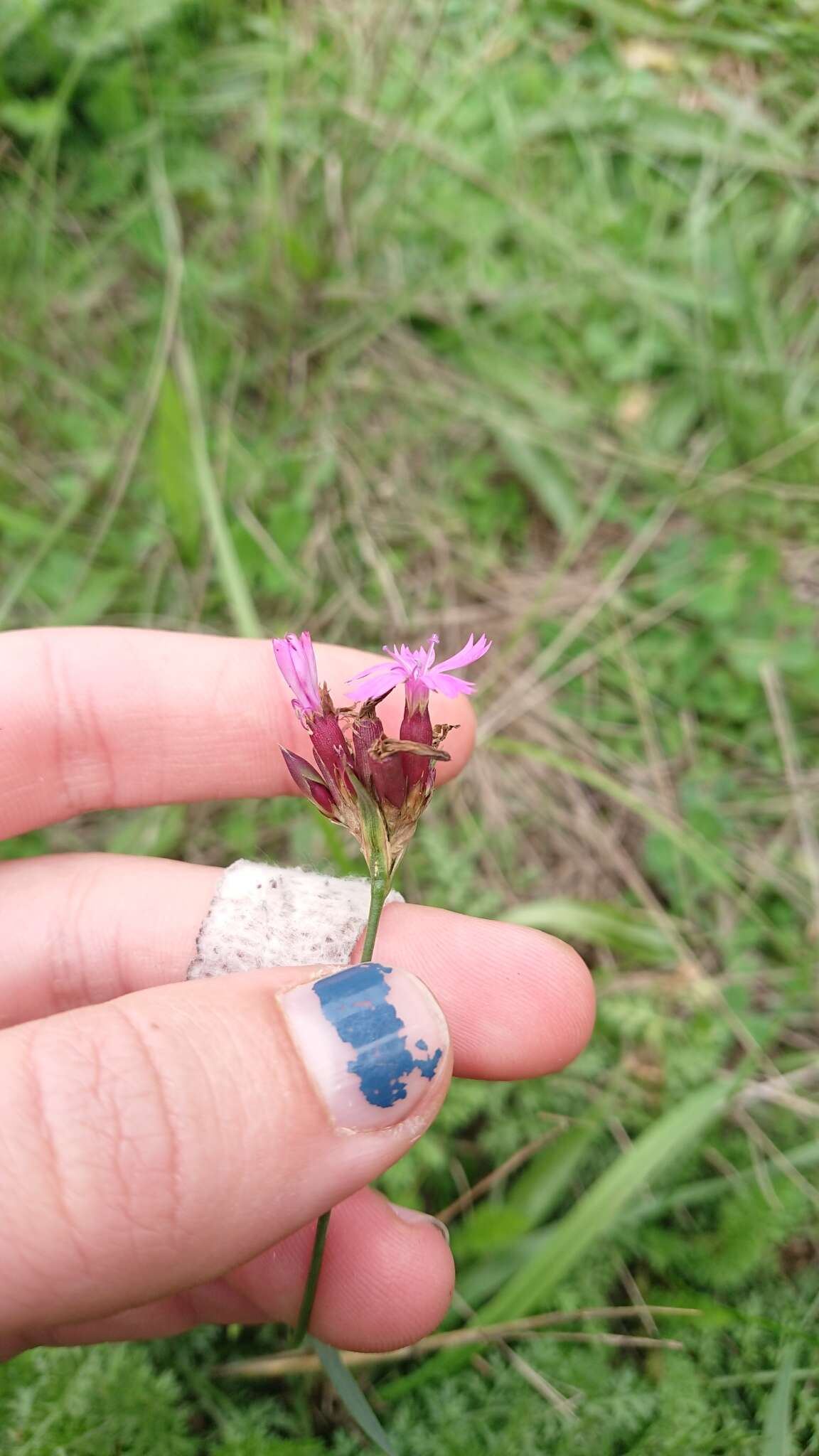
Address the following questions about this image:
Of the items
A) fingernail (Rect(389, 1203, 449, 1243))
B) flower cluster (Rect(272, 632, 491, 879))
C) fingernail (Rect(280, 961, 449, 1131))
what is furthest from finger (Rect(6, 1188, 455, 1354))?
flower cluster (Rect(272, 632, 491, 879))

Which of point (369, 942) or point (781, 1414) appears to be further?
point (781, 1414)

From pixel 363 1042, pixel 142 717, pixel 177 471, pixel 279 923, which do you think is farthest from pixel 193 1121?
pixel 177 471

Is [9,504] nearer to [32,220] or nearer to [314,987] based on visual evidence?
[32,220]

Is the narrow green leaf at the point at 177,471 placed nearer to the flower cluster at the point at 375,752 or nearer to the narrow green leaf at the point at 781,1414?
the flower cluster at the point at 375,752

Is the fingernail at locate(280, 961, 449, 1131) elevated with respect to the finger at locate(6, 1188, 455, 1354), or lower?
elevated

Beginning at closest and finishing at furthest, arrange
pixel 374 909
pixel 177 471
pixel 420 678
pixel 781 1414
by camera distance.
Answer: pixel 374 909, pixel 420 678, pixel 781 1414, pixel 177 471

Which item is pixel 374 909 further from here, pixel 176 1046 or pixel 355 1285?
pixel 355 1285

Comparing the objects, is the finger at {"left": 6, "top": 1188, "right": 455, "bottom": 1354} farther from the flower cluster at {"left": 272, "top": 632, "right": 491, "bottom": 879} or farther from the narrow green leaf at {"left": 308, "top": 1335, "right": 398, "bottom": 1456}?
the flower cluster at {"left": 272, "top": 632, "right": 491, "bottom": 879}
